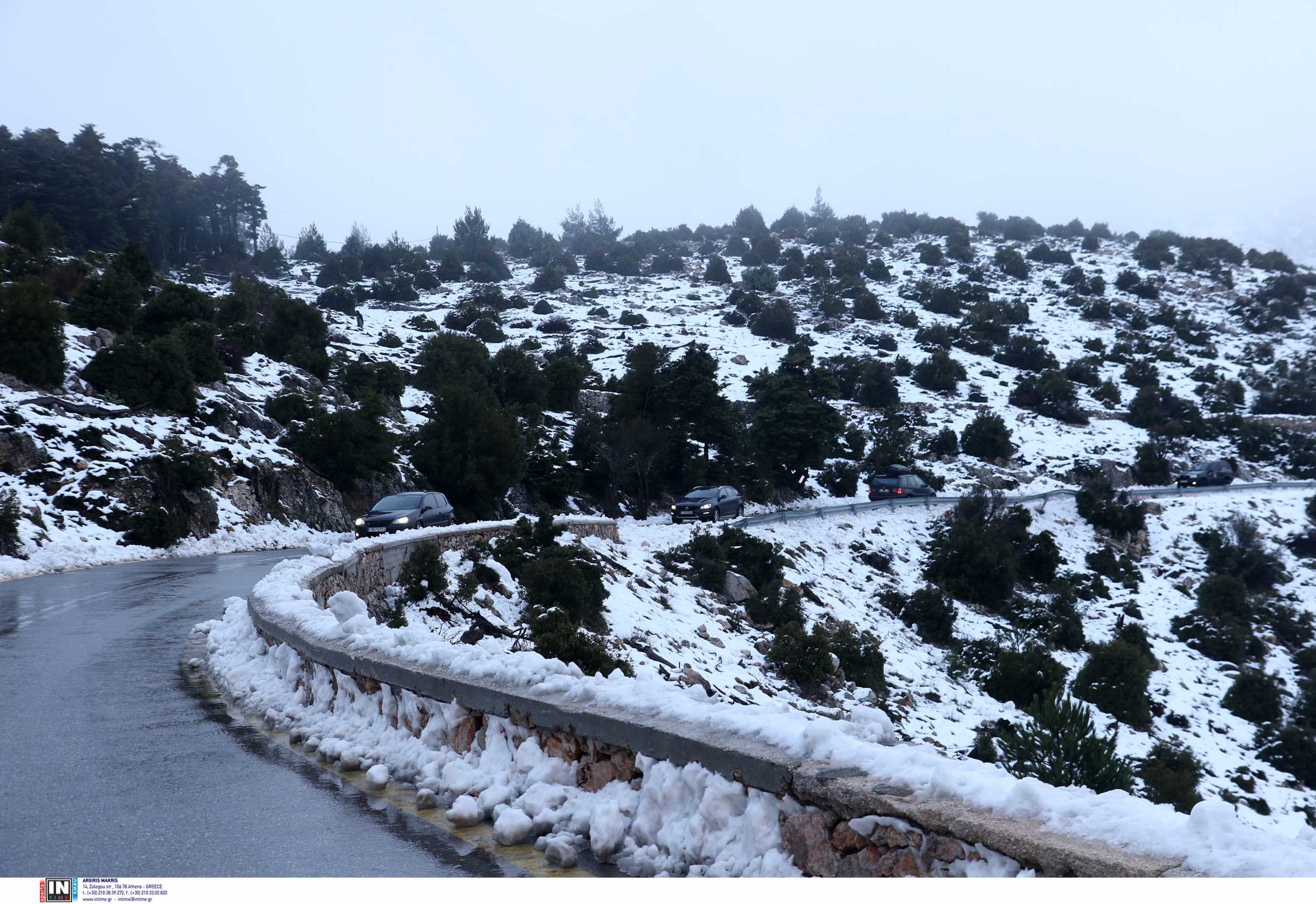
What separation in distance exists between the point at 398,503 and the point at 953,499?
28339mm

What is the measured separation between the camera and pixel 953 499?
152 ft

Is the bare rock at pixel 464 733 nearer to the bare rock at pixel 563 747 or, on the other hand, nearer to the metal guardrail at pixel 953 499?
the bare rock at pixel 563 747

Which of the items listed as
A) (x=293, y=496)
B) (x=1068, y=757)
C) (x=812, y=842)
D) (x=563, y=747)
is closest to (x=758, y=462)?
(x=293, y=496)

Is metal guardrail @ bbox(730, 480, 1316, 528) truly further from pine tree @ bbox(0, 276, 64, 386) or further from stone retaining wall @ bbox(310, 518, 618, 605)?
pine tree @ bbox(0, 276, 64, 386)

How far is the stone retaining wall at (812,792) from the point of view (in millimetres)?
3445

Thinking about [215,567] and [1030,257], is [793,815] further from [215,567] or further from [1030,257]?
[1030,257]

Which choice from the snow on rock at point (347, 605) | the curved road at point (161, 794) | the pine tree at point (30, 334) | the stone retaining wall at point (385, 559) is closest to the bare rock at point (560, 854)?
the curved road at point (161, 794)

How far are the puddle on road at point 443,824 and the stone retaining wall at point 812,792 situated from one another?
0.52 meters

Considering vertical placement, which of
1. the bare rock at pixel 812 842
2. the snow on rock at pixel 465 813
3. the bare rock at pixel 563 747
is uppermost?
the bare rock at pixel 812 842

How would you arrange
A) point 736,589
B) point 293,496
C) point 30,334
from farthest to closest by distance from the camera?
point 293,496 < point 30,334 < point 736,589

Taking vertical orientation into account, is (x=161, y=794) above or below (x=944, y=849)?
below

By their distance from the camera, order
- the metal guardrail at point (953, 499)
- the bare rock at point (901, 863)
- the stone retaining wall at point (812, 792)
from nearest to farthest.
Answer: the stone retaining wall at point (812, 792) → the bare rock at point (901, 863) → the metal guardrail at point (953, 499)

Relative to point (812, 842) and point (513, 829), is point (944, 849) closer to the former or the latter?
point (812, 842)

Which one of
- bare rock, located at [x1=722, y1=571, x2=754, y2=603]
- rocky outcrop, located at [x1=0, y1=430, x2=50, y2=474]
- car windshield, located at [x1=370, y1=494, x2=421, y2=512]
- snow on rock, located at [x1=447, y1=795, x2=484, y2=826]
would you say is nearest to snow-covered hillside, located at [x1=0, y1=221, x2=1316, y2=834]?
rocky outcrop, located at [x1=0, y1=430, x2=50, y2=474]
